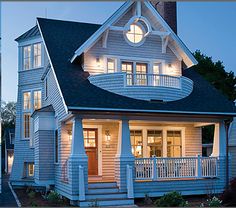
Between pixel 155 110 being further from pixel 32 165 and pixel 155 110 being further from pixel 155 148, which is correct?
pixel 32 165

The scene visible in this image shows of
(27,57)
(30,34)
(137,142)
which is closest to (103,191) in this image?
(137,142)

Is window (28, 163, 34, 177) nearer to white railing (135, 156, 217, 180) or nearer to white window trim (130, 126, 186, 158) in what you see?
white window trim (130, 126, 186, 158)

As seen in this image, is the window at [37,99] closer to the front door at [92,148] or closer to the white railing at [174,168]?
the front door at [92,148]

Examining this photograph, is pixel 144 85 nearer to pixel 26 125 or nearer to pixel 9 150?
pixel 26 125

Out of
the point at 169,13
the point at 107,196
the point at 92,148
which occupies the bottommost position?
the point at 107,196

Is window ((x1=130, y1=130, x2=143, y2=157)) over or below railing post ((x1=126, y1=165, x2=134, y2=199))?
over

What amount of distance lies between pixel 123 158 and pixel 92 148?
8.17 feet

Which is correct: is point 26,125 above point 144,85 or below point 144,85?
below

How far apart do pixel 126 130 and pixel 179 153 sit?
4.21 meters

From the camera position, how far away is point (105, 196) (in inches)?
562

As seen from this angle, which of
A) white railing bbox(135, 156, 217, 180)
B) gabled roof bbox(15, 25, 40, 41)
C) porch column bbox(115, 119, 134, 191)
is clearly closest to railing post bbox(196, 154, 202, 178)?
white railing bbox(135, 156, 217, 180)

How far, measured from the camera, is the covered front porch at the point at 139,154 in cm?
1452

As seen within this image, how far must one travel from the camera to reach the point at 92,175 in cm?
1688

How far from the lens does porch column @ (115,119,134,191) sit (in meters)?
14.8
